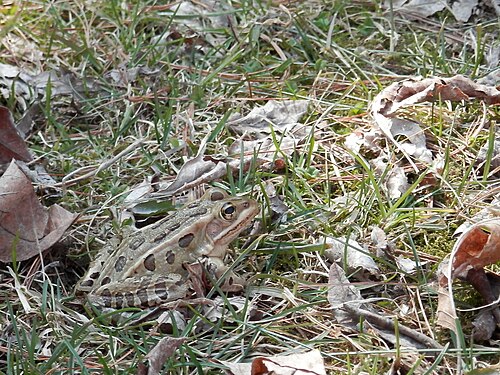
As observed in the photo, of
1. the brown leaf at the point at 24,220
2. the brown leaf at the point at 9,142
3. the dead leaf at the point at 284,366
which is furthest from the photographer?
the brown leaf at the point at 9,142

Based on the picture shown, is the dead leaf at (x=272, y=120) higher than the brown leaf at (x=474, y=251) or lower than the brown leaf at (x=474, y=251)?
lower

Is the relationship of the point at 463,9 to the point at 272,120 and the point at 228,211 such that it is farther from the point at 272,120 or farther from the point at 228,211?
the point at 228,211

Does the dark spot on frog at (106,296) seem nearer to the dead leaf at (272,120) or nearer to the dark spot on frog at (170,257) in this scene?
the dark spot on frog at (170,257)

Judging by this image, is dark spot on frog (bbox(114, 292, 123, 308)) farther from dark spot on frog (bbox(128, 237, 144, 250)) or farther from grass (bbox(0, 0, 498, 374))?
dark spot on frog (bbox(128, 237, 144, 250))

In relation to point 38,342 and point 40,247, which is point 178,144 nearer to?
point 40,247

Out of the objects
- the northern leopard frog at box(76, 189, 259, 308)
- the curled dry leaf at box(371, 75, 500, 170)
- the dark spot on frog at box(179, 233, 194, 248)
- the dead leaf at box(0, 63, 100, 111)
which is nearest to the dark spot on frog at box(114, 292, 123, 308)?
the northern leopard frog at box(76, 189, 259, 308)

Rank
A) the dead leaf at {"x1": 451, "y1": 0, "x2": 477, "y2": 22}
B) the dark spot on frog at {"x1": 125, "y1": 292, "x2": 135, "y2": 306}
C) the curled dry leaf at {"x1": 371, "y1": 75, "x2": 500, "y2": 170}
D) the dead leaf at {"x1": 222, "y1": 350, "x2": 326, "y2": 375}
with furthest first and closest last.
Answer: the dead leaf at {"x1": 451, "y1": 0, "x2": 477, "y2": 22}
the curled dry leaf at {"x1": 371, "y1": 75, "x2": 500, "y2": 170}
the dark spot on frog at {"x1": 125, "y1": 292, "x2": 135, "y2": 306}
the dead leaf at {"x1": 222, "y1": 350, "x2": 326, "y2": 375}

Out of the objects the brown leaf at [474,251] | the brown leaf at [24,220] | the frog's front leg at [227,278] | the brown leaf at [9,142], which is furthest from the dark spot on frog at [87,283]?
the brown leaf at [474,251]
